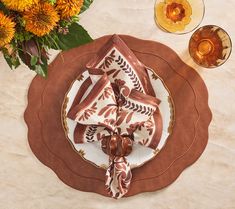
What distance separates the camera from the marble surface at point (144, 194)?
1041 mm

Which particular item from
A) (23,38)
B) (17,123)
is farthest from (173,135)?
(23,38)

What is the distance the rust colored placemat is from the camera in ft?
→ 3.40

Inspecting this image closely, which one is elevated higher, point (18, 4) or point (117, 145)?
point (18, 4)

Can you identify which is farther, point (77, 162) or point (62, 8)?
point (77, 162)

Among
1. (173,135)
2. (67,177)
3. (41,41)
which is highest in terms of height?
(41,41)

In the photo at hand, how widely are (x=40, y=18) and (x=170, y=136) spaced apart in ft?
1.61

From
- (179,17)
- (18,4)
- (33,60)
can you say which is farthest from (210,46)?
(18,4)

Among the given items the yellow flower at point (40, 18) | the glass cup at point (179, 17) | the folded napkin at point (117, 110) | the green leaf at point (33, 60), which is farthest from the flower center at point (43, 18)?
the glass cup at point (179, 17)

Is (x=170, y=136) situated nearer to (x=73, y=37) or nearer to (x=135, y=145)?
(x=135, y=145)

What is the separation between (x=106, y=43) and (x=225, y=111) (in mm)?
311

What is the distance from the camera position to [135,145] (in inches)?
→ 40.2

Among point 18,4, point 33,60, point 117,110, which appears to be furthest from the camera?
point 117,110

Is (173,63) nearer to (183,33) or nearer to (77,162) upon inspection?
(183,33)

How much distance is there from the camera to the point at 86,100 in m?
0.97
